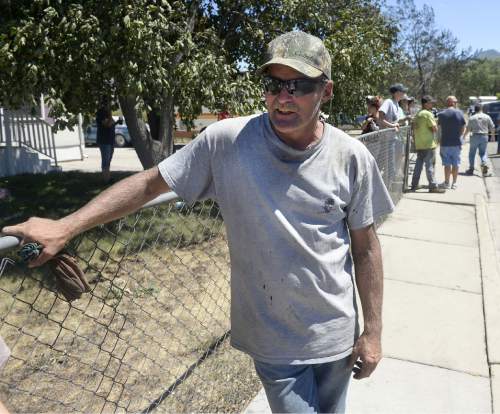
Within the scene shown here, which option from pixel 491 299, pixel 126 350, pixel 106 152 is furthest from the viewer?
pixel 106 152

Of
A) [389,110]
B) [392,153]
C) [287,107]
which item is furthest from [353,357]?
[389,110]

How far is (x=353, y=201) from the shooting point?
6.82 feet

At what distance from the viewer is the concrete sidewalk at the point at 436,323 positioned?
3.40m

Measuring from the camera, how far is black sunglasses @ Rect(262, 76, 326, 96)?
1.95 metres

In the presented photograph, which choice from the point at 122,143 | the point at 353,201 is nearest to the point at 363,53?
the point at 353,201

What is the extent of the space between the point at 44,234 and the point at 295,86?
992 millimetres

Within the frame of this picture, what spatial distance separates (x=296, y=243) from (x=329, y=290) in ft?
0.80

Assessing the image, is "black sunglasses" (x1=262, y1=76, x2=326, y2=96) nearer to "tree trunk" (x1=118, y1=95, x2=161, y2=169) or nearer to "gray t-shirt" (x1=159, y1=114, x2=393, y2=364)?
"gray t-shirt" (x1=159, y1=114, x2=393, y2=364)

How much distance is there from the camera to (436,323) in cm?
452

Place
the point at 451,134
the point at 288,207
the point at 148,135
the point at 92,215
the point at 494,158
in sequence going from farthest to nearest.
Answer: the point at 494,158 < the point at 451,134 < the point at 148,135 < the point at 288,207 < the point at 92,215

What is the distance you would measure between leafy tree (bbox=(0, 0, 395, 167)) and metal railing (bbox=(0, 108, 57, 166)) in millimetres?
6008

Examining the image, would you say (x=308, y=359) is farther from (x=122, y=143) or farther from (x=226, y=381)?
(x=122, y=143)

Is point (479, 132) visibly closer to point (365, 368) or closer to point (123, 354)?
point (123, 354)

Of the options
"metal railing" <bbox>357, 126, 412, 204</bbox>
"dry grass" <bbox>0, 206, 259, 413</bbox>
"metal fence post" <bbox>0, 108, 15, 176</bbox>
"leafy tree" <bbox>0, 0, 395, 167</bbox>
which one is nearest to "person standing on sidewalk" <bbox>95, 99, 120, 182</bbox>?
"leafy tree" <bbox>0, 0, 395, 167</bbox>
